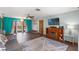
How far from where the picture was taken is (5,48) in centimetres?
191

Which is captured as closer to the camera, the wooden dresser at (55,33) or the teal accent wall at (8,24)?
the teal accent wall at (8,24)

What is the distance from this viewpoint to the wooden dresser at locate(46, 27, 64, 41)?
2.01m

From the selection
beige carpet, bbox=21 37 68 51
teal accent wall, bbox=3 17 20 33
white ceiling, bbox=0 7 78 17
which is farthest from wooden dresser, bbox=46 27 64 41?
teal accent wall, bbox=3 17 20 33

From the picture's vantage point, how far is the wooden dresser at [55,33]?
201 cm

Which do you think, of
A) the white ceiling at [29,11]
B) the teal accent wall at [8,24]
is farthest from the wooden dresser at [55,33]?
the teal accent wall at [8,24]

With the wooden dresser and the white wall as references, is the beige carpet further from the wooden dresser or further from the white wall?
the white wall

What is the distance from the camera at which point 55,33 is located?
2.06 m

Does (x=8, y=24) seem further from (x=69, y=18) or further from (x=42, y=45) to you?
(x=69, y=18)

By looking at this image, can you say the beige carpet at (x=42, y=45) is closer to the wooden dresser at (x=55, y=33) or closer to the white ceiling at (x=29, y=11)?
the wooden dresser at (x=55, y=33)

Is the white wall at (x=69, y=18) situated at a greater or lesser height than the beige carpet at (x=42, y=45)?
greater

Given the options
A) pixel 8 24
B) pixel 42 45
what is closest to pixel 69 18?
pixel 42 45
